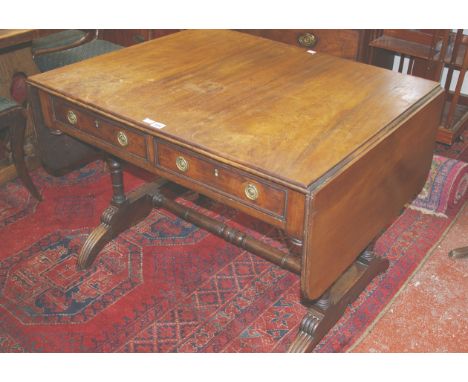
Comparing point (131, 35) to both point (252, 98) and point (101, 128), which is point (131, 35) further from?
point (252, 98)

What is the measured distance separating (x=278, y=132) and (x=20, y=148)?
1621 millimetres

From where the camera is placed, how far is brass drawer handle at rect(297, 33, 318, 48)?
3.29 metres

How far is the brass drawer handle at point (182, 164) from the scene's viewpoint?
6.05 feet

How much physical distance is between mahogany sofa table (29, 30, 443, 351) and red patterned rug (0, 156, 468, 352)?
0.16m

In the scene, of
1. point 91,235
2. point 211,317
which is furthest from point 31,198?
point 211,317

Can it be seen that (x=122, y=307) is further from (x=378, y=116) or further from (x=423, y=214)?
(x=423, y=214)

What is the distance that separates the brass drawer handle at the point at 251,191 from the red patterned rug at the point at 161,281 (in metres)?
0.75

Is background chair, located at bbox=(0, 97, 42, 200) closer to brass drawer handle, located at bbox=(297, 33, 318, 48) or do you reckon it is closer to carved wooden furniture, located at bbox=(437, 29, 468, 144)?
brass drawer handle, located at bbox=(297, 33, 318, 48)

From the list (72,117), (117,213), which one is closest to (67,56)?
(117,213)

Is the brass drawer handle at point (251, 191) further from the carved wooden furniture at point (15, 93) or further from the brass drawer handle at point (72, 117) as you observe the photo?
the carved wooden furniture at point (15, 93)

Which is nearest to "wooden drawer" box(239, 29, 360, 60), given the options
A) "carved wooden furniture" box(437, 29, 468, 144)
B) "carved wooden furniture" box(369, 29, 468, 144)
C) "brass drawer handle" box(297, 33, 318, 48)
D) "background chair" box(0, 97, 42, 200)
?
"brass drawer handle" box(297, 33, 318, 48)

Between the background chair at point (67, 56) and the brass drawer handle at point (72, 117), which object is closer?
the brass drawer handle at point (72, 117)

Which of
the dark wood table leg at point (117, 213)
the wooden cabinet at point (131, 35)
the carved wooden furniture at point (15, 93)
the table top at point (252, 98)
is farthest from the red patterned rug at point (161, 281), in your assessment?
the wooden cabinet at point (131, 35)

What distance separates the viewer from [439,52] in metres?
3.17
